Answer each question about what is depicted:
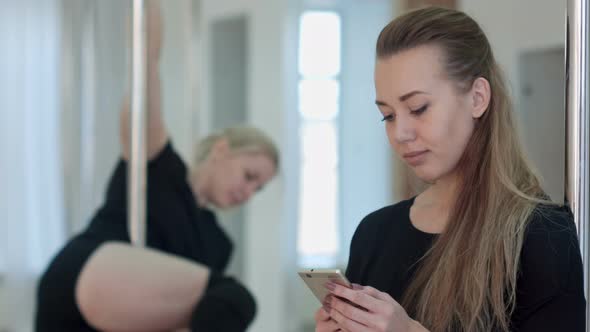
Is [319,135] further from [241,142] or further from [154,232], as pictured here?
[154,232]

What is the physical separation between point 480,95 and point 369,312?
337 millimetres

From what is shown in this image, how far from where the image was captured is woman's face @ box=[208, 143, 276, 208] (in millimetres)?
2297

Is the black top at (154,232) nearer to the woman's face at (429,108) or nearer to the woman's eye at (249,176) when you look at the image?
the woman's eye at (249,176)

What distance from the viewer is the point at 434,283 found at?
49.3 inches

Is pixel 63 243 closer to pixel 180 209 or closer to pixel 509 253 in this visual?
pixel 180 209

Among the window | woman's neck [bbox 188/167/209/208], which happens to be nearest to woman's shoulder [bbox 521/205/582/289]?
the window

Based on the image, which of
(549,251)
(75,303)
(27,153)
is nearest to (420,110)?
(549,251)

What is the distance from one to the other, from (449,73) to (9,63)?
175 centimetres

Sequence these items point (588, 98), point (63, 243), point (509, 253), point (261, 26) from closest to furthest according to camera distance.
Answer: point (509, 253) → point (588, 98) → point (261, 26) → point (63, 243)

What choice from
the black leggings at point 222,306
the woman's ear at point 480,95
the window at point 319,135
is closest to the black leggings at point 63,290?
the black leggings at point 222,306

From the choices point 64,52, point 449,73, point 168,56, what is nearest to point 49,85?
point 64,52

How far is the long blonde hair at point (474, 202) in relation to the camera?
121cm

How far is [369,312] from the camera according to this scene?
3.77ft

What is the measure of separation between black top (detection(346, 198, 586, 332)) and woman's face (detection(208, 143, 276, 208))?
101 centimetres
